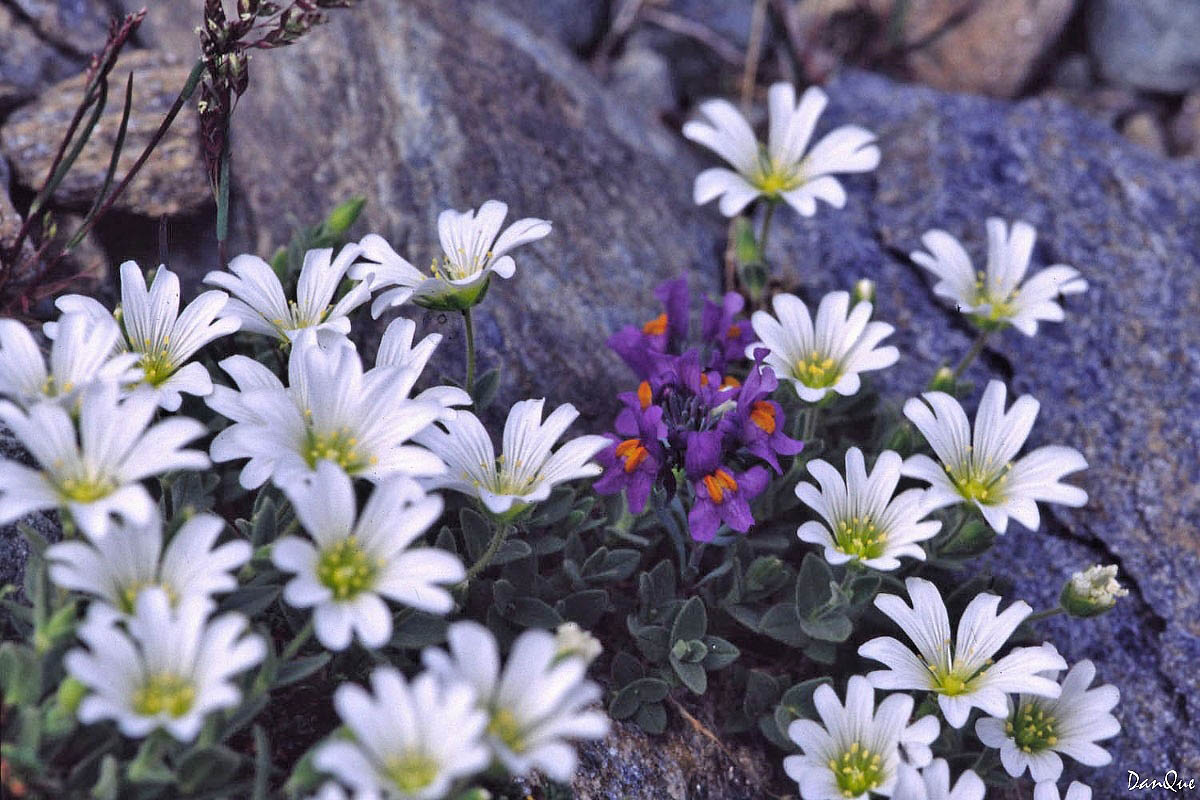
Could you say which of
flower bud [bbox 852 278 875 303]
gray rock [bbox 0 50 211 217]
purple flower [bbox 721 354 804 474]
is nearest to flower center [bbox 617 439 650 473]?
purple flower [bbox 721 354 804 474]

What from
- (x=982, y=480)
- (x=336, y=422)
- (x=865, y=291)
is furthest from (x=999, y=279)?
(x=336, y=422)

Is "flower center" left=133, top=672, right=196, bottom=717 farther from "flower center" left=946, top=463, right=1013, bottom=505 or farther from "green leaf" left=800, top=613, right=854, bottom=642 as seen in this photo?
"flower center" left=946, top=463, right=1013, bottom=505

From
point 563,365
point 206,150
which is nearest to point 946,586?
point 563,365

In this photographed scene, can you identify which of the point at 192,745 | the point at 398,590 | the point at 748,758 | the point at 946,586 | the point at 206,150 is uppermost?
the point at 206,150

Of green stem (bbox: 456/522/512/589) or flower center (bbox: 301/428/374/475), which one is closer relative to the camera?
flower center (bbox: 301/428/374/475)

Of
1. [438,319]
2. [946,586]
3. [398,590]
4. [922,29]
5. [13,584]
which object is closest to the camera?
[398,590]

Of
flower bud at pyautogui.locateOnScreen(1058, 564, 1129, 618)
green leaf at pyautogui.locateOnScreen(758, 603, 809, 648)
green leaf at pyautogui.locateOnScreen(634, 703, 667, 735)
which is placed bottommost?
green leaf at pyautogui.locateOnScreen(634, 703, 667, 735)

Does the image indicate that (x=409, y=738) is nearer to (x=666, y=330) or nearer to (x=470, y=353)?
(x=470, y=353)

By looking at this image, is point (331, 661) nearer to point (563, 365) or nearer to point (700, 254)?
point (563, 365)
